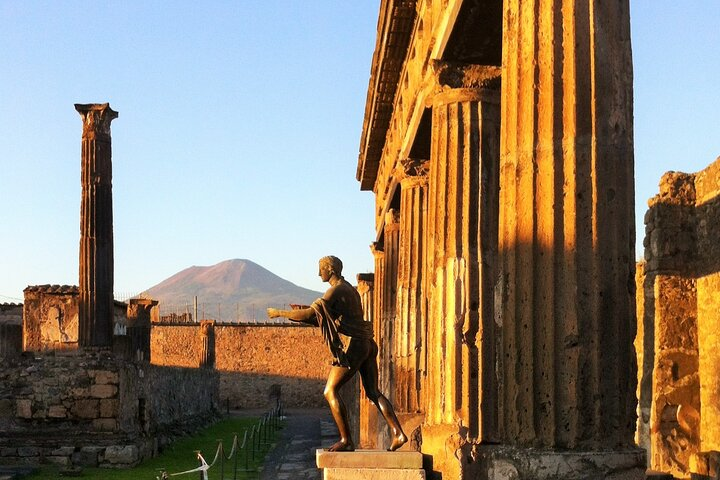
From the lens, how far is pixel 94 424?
22.3m

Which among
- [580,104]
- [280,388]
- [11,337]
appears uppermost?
[580,104]

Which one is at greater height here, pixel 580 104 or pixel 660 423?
pixel 580 104

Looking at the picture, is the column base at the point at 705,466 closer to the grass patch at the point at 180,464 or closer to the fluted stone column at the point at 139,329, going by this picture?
the grass patch at the point at 180,464

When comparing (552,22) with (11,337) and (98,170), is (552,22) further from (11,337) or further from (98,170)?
(11,337)

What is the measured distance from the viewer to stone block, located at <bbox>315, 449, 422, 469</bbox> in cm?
966

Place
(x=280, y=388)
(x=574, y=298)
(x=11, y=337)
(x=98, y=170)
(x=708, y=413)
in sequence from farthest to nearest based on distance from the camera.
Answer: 1. (x=280, y=388)
2. (x=11, y=337)
3. (x=98, y=170)
4. (x=708, y=413)
5. (x=574, y=298)

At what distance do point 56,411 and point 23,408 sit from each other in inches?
28.1

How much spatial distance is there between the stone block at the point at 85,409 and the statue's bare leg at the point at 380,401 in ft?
43.6

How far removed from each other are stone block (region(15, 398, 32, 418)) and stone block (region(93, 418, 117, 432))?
4.66 feet

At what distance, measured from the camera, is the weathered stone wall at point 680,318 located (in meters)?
12.9

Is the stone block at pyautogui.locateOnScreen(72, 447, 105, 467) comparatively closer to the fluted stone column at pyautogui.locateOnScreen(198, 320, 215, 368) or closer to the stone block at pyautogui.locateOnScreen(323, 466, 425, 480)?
the stone block at pyautogui.locateOnScreen(323, 466, 425, 480)

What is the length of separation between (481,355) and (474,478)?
1.67 meters

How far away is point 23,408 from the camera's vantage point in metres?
22.2

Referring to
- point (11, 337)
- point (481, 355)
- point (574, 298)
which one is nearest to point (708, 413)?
point (481, 355)
